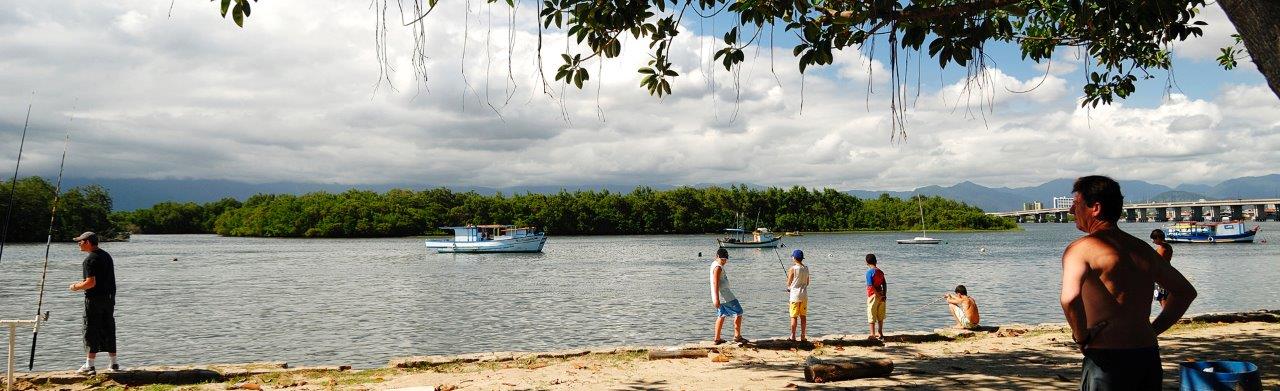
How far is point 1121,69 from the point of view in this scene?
9.98m

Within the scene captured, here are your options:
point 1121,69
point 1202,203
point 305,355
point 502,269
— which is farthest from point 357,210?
point 1202,203

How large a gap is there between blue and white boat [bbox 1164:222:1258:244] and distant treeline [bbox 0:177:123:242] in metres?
126

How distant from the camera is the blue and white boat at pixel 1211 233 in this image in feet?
264

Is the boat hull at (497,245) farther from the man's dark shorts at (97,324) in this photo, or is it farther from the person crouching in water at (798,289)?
the man's dark shorts at (97,324)

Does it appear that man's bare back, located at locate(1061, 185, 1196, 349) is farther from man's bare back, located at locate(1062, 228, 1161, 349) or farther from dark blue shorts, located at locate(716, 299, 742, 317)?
dark blue shorts, located at locate(716, 299, 742, 317)

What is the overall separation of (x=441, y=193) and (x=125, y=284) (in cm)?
10566

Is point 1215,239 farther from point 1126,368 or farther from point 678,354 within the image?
point 1126,368

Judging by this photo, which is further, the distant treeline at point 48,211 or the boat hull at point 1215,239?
the distant treeline at point 48,211

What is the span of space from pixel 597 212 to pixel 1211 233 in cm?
8878

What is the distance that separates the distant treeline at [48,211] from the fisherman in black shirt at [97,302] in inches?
4284

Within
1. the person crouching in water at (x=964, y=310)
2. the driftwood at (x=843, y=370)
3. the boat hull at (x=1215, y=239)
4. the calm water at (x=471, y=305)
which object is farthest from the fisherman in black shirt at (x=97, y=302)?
the boat hull at (x=1215, y=239)

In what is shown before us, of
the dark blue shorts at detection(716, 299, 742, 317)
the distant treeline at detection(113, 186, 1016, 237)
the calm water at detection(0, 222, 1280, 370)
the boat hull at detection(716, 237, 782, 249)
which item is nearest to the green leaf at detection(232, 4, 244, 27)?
the dark blue shorts at detection(716, 299, 742, 317)

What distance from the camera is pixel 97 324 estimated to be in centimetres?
952

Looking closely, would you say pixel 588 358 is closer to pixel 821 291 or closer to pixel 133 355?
pixel 133 355
